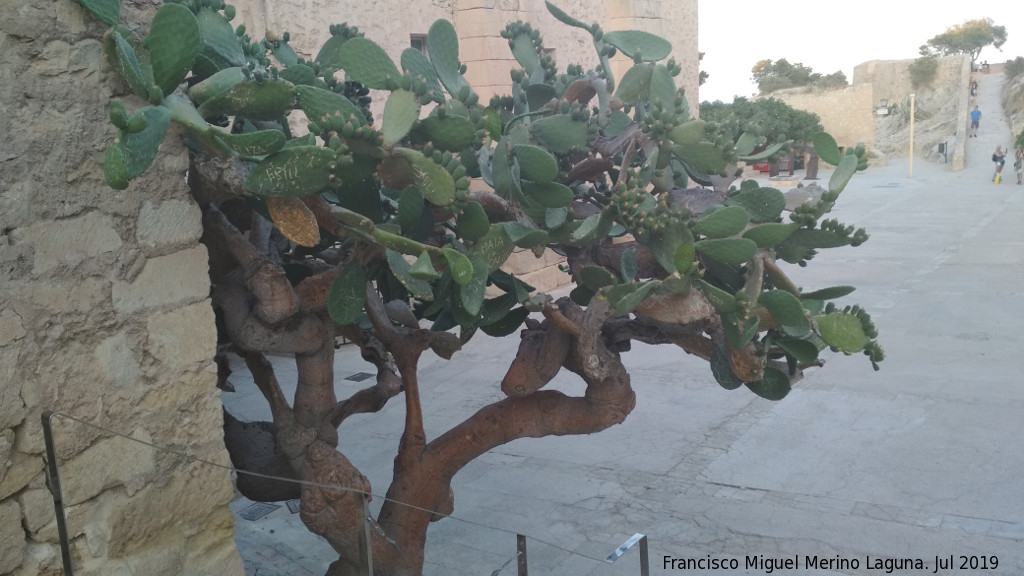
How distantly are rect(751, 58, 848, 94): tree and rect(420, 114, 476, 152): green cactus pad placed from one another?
40.3 metres

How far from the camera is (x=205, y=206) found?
9.96 feet

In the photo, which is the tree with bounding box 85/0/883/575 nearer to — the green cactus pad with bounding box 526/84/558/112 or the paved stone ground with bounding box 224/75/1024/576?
the green cactus pad with bounding box 526/84/558/112

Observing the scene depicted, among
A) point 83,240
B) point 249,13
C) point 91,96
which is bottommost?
point 83,240

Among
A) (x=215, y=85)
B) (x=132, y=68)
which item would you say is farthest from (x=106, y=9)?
(x=215, y=85)

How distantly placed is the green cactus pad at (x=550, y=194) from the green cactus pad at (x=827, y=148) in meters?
0.94

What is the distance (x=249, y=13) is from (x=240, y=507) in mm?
4206

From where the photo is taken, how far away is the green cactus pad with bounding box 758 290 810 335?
3.00 meters

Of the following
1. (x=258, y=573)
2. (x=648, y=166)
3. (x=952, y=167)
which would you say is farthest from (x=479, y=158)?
(x=952, y=167)

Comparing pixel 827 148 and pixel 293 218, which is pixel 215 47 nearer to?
pixel 293 218

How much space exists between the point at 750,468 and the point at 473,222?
3672mm

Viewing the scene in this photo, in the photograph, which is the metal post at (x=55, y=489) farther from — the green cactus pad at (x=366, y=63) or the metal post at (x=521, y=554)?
the metal post at (x=521, y=554)

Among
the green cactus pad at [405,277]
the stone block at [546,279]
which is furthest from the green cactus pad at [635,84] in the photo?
the stone block at [546,279]

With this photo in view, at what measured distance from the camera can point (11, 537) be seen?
222cm

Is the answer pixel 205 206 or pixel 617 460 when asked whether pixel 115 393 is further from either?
pixel 617 460
